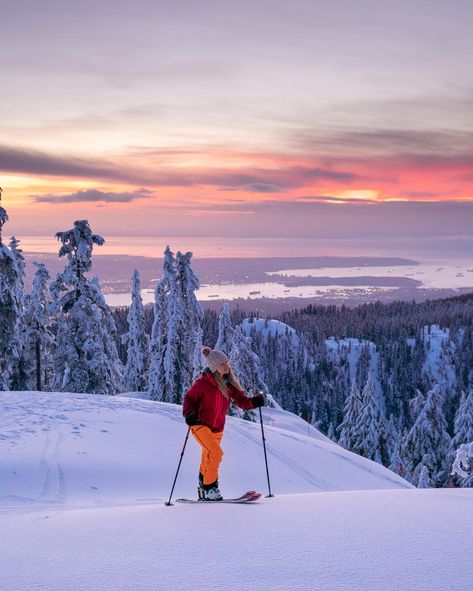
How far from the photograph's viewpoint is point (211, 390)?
8414 millimetres

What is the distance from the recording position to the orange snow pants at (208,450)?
27.3 ft

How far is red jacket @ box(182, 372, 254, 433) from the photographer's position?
831 cm

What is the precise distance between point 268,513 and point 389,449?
59862 mm

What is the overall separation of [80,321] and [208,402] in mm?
24134

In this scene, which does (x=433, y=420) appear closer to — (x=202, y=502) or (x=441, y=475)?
(x=441, y=475)

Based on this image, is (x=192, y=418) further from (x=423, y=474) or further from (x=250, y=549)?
(x=423, y=474)

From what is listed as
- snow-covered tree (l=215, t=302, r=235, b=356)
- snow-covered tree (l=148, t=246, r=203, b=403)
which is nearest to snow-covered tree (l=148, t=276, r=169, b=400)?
snow-covered tree (l=148, t=246, r=203, b=403)

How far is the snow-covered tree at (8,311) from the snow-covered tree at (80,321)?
2513 millimetres

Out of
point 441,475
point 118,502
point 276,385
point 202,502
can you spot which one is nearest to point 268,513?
point 202,502

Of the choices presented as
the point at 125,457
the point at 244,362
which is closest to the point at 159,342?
the point at 244,362

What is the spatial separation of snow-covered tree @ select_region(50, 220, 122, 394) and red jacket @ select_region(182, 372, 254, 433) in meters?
23.6

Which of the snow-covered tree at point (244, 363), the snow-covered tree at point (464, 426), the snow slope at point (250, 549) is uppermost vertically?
the snow slope at point (250, 549)

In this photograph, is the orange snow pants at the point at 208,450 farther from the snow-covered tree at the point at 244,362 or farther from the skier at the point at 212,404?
the snow-covered tree at the point at 244,362

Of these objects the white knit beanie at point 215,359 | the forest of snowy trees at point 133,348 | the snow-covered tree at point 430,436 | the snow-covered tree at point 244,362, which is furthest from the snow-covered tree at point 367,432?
the white knit beanie at point 215,359
